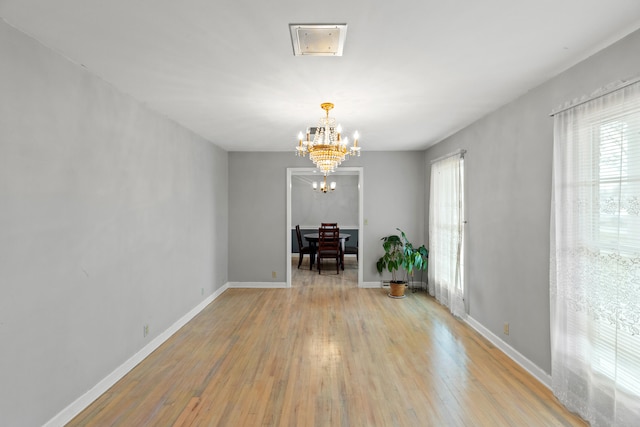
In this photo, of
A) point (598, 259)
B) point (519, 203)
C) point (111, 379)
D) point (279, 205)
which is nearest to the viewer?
point (598, 259)

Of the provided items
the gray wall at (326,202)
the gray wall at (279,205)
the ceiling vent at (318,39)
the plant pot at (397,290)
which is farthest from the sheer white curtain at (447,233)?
the gray wall at (326,202)

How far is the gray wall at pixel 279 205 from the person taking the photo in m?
5.85

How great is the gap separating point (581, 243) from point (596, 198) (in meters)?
0.32

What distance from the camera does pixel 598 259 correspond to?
6.97 ft

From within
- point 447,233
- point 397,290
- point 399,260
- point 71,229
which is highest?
point 71,229

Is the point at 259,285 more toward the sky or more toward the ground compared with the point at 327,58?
more toward the ground

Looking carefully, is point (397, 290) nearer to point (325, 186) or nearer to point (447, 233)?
point (447, 233)

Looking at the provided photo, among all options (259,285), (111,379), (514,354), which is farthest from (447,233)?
(111,379)

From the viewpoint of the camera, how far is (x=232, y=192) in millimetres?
5871

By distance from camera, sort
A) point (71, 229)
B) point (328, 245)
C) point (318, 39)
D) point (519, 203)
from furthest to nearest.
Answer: point (328, 245)
point (519, 203)
point (71, 229)
point (318, 39)

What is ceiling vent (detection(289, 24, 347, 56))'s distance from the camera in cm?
183

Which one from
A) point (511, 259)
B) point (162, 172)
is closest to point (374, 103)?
point (511, 259)

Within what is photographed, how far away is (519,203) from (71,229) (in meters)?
3.62

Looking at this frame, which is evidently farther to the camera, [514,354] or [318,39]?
[514,354]
